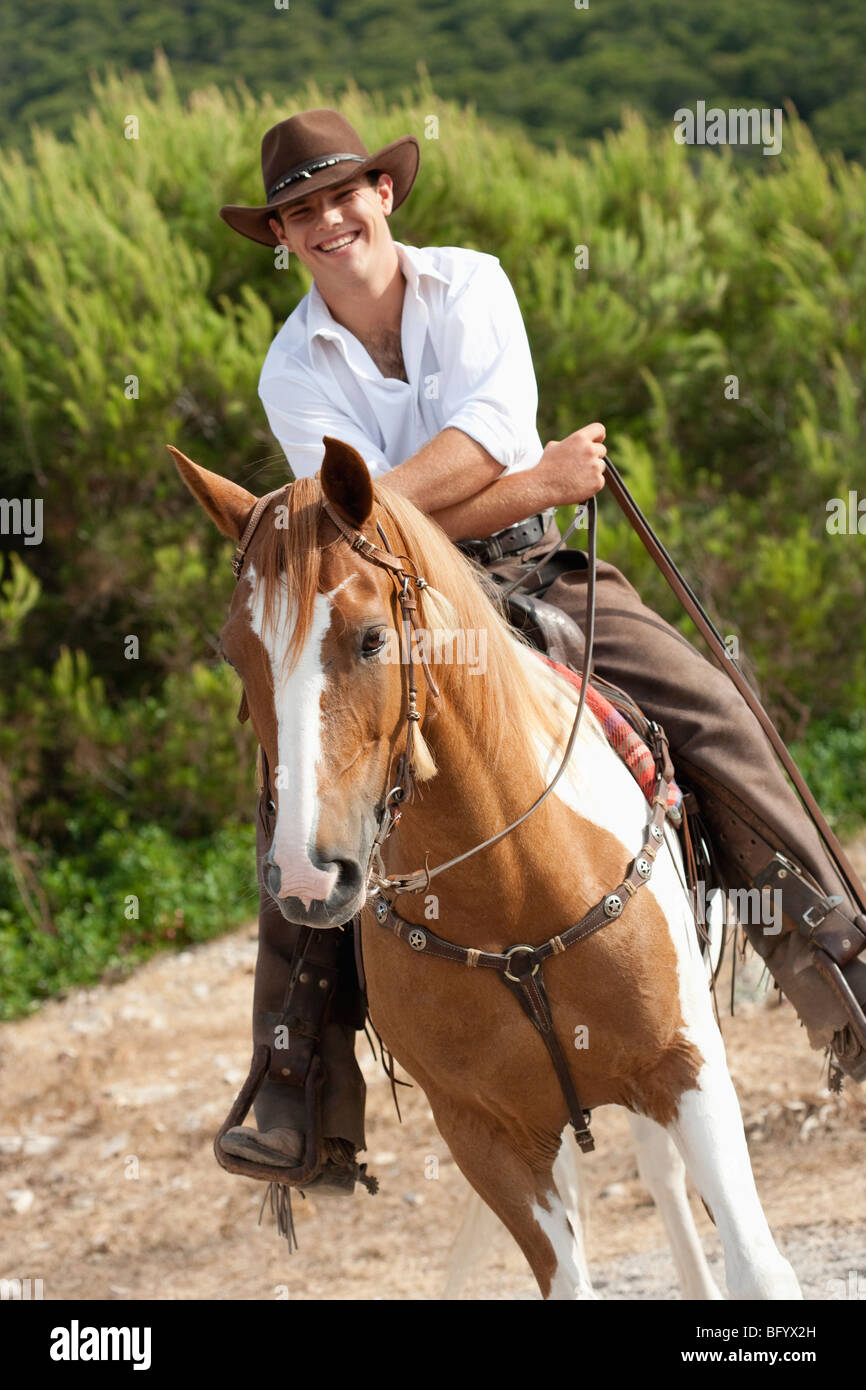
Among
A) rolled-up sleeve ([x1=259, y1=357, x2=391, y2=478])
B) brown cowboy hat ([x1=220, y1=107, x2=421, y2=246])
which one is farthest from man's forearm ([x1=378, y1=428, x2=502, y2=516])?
brown cowboy hat ([x1=220, y1=107, x2=421, y2=246])

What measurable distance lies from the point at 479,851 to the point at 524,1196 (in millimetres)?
932

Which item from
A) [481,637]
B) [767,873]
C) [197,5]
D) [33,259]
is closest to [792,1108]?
[767,873]

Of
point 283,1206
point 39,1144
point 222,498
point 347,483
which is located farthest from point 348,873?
point 39,1144

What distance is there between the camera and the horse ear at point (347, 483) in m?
2.38

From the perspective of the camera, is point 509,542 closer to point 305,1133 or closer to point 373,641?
point 373,641

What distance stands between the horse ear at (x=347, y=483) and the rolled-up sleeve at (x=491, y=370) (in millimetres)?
779

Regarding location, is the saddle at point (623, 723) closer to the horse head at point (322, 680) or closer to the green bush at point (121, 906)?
the horse head at point (322, 680)

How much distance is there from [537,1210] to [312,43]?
27254 millimetres

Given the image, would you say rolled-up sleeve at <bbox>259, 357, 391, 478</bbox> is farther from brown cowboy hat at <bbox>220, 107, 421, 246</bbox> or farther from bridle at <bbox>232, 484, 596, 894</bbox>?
bridle at <bbox>232, 484, 596, 894</bbox>

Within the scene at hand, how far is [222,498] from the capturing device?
8.75ft

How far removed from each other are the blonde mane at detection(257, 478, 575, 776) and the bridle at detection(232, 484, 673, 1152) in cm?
5

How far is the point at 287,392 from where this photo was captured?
3568 millimetres

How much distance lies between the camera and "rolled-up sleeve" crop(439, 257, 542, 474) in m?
3.18
